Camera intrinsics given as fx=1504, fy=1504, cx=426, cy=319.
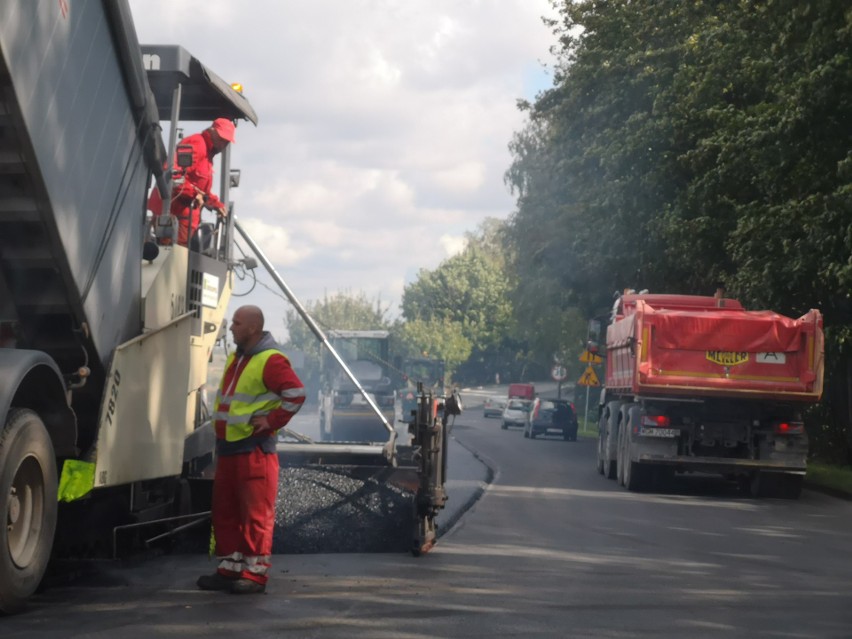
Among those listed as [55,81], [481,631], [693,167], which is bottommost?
[481,631]

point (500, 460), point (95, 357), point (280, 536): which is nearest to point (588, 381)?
point (500, 460)

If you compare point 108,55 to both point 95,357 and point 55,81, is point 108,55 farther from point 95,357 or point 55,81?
point 95,357

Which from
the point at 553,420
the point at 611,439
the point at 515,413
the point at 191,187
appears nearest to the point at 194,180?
the point at 191,187

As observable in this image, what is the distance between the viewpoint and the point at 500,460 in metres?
30.8

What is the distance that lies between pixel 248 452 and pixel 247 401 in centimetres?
32

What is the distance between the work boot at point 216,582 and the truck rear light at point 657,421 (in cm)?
1272

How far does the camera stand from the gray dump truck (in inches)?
285

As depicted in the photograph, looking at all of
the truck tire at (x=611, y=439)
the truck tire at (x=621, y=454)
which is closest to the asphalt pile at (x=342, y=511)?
the truck tire at (x=621, y=454)

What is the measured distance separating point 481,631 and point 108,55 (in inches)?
143

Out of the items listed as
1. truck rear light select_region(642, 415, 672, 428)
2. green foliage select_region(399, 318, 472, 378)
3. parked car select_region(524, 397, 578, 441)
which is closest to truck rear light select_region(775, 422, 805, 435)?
truck rear light select_region(642, 415, 672, 428)

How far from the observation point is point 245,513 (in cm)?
895

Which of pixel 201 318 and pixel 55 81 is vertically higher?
pixel 55 81

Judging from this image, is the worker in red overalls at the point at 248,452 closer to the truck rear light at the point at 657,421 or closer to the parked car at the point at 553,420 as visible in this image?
the truck rear light at the point at 657,421

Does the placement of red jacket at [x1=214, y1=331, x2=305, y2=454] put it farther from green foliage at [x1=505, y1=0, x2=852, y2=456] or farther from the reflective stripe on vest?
green foliage at [x1=505, y1=0, x2=852, y2=456]
